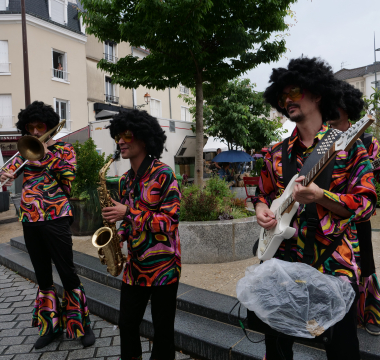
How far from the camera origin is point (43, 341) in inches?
123

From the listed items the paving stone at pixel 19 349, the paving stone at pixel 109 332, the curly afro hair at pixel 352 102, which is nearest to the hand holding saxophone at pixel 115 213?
the paving stone at pixel 109 332

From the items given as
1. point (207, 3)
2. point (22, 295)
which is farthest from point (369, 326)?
point (207, 3)

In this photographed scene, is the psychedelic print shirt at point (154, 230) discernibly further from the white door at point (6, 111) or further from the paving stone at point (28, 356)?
the white door at point (6, 111)

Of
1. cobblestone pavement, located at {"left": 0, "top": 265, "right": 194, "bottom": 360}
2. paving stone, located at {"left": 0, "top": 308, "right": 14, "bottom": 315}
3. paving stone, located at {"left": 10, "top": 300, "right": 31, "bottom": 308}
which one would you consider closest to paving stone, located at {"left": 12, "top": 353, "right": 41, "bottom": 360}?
cobblestone pavement, located at {"left": 0, "top": 265, "right": 194, "bottom": 360}

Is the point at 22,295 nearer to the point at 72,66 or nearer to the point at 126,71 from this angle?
the point at 126,71

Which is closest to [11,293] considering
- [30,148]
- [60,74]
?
[30,148]

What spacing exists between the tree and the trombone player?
3499 mm

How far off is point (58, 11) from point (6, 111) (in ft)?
22.8

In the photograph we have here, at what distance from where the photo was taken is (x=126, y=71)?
25.4 ft

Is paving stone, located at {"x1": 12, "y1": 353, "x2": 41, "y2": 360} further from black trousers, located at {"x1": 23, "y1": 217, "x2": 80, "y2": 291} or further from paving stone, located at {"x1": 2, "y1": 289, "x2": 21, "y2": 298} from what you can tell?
paving stone, located at {"x1": 2, "y1": 289, "x2": 21, "y2": 298}

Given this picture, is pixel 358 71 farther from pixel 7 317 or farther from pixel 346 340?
pixel 346 340

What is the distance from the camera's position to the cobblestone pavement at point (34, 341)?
9.89ft

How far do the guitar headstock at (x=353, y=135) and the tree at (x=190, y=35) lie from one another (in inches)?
184

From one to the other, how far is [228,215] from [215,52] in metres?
3.86
